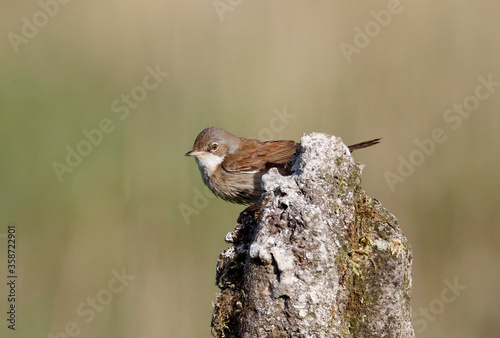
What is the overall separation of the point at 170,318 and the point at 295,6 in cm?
444

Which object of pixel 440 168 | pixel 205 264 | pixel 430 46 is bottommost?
pixel 205 264

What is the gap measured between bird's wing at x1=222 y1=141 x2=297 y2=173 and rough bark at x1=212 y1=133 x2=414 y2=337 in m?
3.37

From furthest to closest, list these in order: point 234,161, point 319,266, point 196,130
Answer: point 196,130 → point 234,161 → point 319,266

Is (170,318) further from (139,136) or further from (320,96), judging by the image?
(320,96)

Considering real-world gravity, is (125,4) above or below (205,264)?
above

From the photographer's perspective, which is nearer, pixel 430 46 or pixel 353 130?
pixel 353 130

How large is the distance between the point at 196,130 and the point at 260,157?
135 centimetres

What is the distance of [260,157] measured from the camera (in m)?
6.33

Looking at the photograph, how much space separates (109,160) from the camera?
706 cm

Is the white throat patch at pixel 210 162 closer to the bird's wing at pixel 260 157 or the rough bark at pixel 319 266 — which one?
the bird's wing at pixel 260 157

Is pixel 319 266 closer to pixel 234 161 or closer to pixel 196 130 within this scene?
pixel 234 161

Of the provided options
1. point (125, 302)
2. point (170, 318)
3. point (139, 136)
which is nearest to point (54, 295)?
point (125, 302)

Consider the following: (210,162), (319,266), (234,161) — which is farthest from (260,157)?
(319,266)

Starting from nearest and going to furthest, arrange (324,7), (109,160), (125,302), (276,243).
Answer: (276,243), (125,302), (109,160), (324,7)
